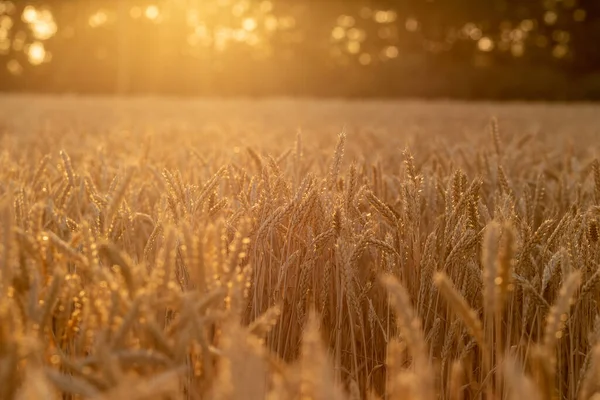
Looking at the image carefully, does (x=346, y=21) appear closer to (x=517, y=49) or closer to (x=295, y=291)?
(x=517, y=49)

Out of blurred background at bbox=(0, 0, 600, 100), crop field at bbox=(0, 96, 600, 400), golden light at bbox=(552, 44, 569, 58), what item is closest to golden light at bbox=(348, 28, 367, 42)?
blurred background at bbox=(0, 0, 600, 100)

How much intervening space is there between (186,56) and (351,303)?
2824cm

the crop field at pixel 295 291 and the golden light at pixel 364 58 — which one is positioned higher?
the golden light at pixel 364 58

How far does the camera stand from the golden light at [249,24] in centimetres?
3002

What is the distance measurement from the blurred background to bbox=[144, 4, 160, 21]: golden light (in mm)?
42

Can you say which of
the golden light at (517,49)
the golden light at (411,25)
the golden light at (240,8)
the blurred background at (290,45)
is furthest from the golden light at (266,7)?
the golden light at (517,49)

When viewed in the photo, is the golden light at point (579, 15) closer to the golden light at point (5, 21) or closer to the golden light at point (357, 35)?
the golden light at point (357, 35)

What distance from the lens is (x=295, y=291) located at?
1.36 m

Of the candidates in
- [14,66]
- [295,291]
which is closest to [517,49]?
[14,66]

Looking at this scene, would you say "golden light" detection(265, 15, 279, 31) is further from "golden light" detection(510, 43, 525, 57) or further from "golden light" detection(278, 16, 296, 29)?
"golden light" detection(510, 43, 525, 57)

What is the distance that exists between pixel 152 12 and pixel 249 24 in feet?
13.5

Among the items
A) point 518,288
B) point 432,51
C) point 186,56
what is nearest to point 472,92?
point 432,51

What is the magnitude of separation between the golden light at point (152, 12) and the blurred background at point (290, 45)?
4 centimetres

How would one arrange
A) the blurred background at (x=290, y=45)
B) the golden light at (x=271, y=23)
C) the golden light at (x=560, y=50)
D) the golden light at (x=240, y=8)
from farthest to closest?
the golden light at (x=240, y=8)
the golden light at (x=271, y=23)
the golden light at (x=560, y=50)
the blurred background at (x=290, y=45)
